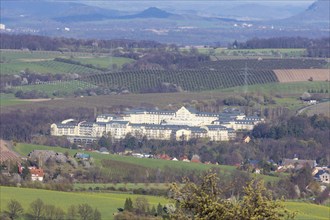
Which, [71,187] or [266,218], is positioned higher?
[266,218]

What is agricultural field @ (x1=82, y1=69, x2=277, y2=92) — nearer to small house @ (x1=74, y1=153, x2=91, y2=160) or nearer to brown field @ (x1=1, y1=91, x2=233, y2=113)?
brown field @ (x1=1, y1=91, x2=233, y2=113)

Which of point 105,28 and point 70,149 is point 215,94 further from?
point 105,28

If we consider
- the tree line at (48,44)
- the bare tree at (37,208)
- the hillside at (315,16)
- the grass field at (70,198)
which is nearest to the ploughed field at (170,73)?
the tree line at (48,44)

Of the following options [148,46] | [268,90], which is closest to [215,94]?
[268,90]

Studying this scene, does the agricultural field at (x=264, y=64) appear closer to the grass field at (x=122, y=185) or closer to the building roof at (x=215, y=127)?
the building roof at (x=215, y=127)

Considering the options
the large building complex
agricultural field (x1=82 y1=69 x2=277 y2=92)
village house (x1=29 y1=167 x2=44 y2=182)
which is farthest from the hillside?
village house (x1=29 y1=167 x2=44 y2=182)

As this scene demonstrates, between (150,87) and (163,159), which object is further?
(150,87)
